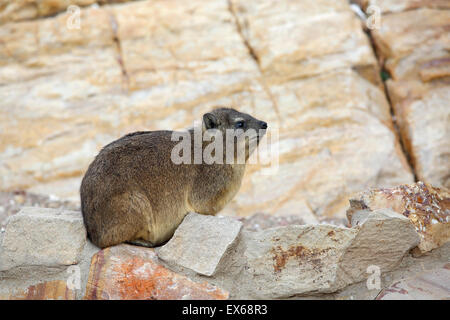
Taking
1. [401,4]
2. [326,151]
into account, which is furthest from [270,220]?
[401,4]

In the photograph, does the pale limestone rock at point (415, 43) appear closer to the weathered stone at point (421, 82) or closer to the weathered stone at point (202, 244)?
the weathered stone at point (421, 82)

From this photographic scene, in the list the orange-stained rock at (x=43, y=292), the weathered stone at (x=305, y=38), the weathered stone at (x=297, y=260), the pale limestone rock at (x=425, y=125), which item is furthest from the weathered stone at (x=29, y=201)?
the pale limestone rock at (x=425, y=125)

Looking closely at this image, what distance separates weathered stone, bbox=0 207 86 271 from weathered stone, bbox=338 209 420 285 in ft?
7.14

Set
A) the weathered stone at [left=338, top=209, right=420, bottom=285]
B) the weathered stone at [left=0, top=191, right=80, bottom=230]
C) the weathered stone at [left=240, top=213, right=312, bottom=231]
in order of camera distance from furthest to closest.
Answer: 1. the weathered stone at [left=0, top=191, right=80, bottom=230]
2. the weathered stone at [left=240, top=213, right=312, bottom=231]
3. the weathered stone at [left=338, top=209, right=420, bottom=285]

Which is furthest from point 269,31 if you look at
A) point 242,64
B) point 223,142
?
point 223,142

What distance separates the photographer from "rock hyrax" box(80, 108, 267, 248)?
4434 millimetres

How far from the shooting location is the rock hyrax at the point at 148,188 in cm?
443

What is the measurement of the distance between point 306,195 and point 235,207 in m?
1.22

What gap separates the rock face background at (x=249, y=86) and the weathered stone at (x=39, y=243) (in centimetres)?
485

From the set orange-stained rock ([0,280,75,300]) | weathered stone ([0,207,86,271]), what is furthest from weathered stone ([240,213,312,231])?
orange-stained rock ([0,280,75,300])

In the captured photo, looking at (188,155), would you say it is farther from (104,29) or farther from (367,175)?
(104,29)

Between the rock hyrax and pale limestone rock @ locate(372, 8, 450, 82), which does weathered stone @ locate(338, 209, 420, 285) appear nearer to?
the rock hyrax
